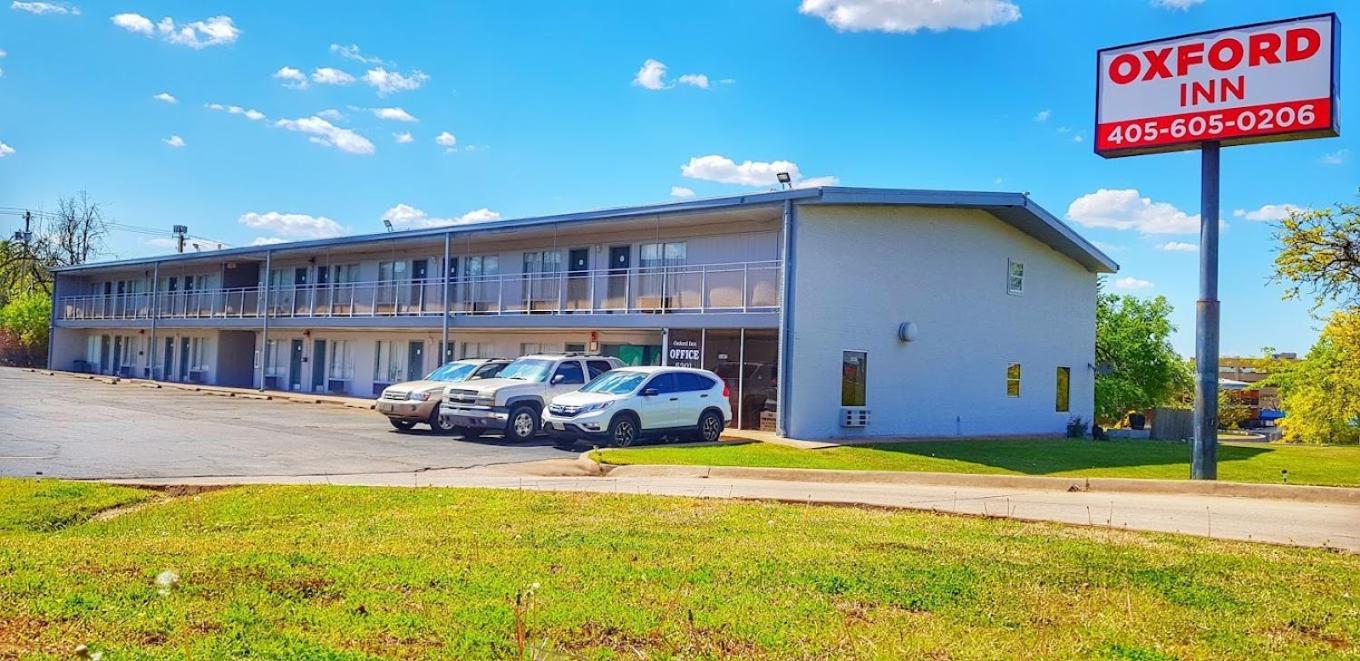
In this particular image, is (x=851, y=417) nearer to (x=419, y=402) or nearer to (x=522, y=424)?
(x=522, y=424)

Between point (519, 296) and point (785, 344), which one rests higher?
point (519, 296)

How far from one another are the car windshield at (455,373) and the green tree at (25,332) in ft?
Result: 151

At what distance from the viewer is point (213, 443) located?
17.9 m

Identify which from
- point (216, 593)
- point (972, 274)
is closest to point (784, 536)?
point (216, 593)

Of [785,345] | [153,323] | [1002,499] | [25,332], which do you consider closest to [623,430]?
[785,345]

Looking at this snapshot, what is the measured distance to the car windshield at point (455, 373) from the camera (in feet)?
76.8

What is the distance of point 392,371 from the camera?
35.3 m

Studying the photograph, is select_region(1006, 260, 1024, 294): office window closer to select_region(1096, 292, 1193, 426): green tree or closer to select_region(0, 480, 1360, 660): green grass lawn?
select_region(0, 480, 1360, 660): green grass lawn

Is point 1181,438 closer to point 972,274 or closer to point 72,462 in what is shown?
point 972,274

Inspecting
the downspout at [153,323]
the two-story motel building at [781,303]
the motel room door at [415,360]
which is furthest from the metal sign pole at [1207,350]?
the downspout at [153,323]

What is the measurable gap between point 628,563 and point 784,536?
6.44 feet

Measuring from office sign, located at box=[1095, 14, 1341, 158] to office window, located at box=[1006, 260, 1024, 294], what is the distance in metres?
10.1

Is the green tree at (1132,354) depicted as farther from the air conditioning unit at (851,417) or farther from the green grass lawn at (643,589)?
the green grass lawn at (643,589)

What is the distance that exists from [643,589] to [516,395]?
1479 centimetres
